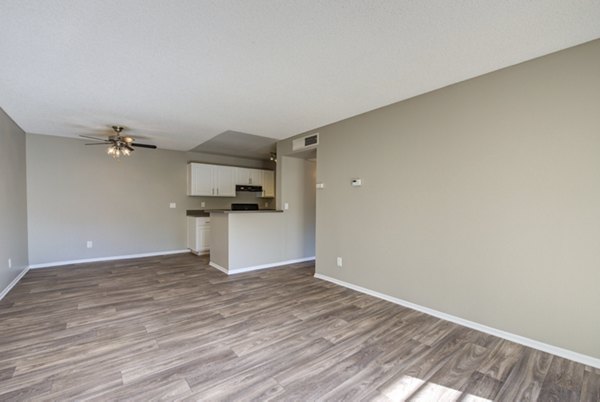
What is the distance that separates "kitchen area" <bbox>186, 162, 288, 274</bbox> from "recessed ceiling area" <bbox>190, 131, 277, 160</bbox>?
383 millimetres

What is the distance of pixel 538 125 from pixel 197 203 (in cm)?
637

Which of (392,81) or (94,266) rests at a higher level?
(392,81)

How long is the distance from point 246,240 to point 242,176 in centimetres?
267

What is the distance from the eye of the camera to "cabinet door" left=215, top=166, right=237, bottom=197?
21.4 feet

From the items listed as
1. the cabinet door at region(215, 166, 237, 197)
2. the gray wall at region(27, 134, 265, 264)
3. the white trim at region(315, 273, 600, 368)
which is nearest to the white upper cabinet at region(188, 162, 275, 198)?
the cabinet door at region(215, 166, 237, 197)

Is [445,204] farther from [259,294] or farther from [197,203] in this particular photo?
[197,203]

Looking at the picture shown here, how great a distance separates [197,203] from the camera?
21.6ft

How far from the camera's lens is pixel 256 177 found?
23.5 ft

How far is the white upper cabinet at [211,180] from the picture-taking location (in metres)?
6.23

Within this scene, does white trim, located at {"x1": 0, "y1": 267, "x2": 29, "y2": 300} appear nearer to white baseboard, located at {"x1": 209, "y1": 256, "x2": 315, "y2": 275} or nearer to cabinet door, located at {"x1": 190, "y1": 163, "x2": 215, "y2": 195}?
white baseboard, located at {"x1": 209, "y1": 256, "x2": 315, "y2": 275}

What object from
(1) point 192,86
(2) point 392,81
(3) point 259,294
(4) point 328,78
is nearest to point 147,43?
(1) point 192,86

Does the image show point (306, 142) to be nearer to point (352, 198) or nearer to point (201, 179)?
point (352, 198)

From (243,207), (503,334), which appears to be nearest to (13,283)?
(243,207)

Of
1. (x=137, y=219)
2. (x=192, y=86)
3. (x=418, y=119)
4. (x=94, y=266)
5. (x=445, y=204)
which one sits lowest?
(x=94, y=266)
